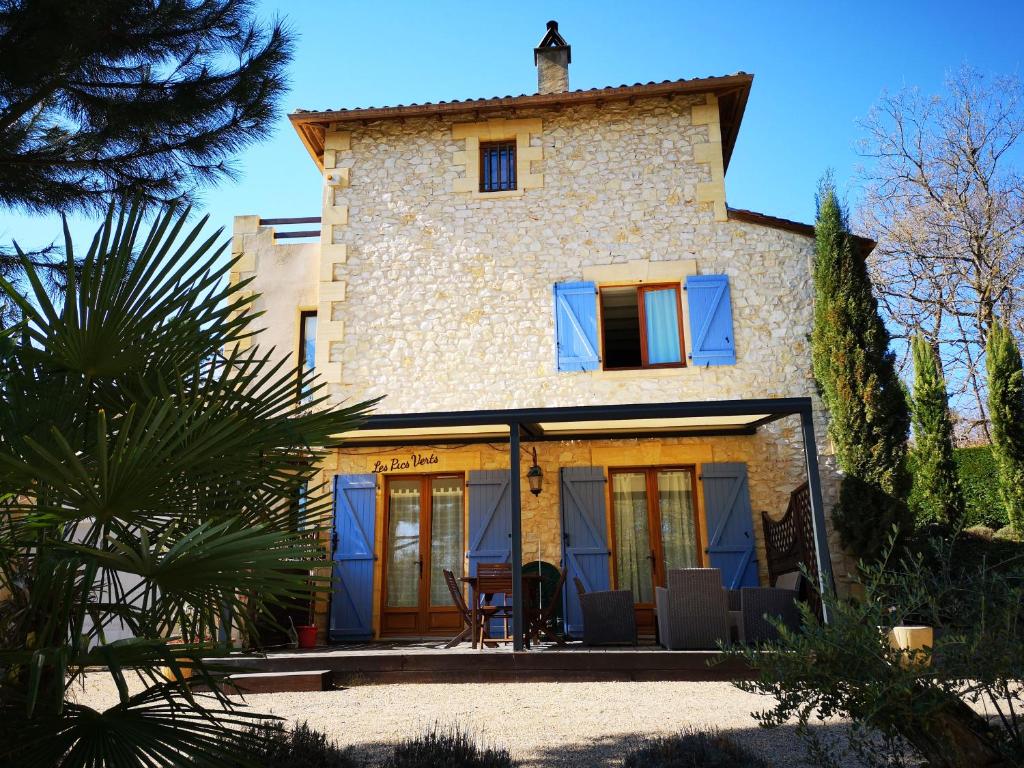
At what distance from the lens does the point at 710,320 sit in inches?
353

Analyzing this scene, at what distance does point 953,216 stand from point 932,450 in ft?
23.6

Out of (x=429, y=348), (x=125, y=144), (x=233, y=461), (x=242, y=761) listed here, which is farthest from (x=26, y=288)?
(x=429, y=348)

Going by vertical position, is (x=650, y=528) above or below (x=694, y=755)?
above

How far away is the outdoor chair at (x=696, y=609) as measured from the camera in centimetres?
651

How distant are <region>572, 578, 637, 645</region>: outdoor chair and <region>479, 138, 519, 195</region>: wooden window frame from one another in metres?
5.03

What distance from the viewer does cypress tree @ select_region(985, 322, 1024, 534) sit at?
9.03 metres

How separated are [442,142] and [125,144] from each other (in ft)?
19.9

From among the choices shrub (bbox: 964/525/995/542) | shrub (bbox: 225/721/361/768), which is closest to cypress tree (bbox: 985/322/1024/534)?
shrub (bbox: 964/525/995/542)

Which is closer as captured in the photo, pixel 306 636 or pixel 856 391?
pixel 306 636

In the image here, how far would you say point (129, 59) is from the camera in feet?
13.6

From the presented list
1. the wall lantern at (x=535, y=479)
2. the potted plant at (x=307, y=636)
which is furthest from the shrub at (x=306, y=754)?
the wall lantern at (x=535, y=479)

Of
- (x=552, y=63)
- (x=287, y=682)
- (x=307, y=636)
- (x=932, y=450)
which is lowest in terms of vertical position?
(x=287, y=682)

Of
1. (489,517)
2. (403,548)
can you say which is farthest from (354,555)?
(489,517)

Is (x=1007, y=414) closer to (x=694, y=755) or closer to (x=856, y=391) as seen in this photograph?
(x=856, y=391)
